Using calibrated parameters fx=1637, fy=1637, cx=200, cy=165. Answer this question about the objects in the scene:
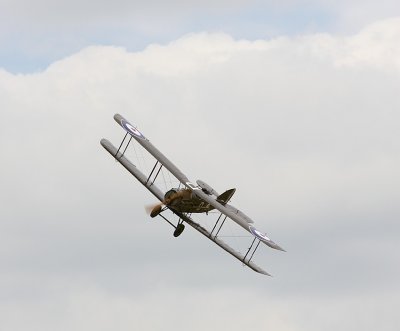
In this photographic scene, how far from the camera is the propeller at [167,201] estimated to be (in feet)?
273

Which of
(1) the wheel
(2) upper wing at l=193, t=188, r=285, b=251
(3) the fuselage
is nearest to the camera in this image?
(2) upper wing at l=193, t=188, r=285, b=251

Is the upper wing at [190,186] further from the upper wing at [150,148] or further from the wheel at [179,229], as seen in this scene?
the wheel at [179,229]

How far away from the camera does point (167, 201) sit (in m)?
83.8

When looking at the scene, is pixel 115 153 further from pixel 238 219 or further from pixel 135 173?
pixel 238 219

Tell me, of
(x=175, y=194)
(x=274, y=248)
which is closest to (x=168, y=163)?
(x=175, y=194)

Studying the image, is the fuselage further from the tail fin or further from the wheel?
the wheel

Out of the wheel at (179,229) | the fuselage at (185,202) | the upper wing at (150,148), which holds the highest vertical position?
the upper wing at (150,148)

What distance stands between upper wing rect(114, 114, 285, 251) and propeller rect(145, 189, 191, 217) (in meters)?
0.68

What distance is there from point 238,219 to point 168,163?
5131mm

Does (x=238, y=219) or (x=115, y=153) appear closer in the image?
(x=238, y=219)

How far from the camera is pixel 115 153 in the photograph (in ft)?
286

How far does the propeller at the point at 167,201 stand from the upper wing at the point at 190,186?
0.68 metres

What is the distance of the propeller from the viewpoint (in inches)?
3275

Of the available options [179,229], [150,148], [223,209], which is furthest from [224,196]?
[150,148]
